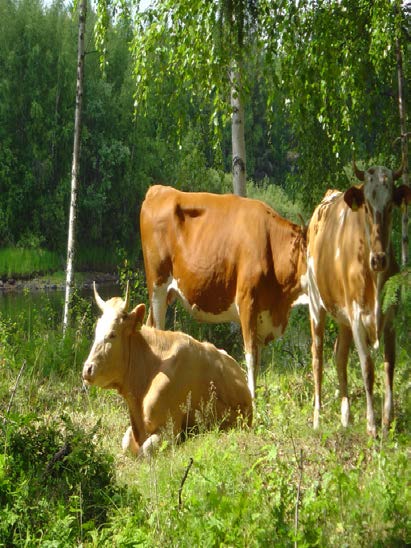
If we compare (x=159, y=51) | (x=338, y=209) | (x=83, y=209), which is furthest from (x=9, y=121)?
(x=338, y=209)

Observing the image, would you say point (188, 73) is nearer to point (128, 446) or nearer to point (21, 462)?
point (128, 446)

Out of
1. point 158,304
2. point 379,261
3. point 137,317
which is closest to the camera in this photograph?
point 379,261

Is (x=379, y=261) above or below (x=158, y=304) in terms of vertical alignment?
above

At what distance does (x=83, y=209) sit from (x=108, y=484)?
3681cm

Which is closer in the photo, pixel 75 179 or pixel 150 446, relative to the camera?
pixel 150 446

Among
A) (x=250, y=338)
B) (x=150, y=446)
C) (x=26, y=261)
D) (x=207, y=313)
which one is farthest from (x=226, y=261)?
(x=26, y=261)

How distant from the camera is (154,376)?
6.47 meters

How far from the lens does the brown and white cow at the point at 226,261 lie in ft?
26.7

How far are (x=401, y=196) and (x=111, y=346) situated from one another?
7.57ft

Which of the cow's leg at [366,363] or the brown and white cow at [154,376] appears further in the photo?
the brown and white cow at [154,376]

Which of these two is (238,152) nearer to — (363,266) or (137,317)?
(137,317)

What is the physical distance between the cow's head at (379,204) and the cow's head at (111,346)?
1764mm

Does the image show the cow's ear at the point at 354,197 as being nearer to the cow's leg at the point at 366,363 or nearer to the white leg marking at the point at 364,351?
the white leg marking at the point at 364,351

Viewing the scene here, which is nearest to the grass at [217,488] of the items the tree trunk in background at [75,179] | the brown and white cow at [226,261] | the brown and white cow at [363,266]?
the brown and white cow at [363,266]
